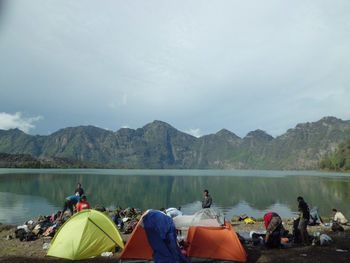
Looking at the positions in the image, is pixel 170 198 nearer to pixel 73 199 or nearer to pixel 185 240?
pixel 73 199

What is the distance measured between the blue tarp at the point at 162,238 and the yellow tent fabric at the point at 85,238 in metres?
Result: 3.07

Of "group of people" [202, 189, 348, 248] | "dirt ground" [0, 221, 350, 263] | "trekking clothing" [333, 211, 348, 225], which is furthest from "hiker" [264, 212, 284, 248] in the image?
"trekking clothing" [333, 211, 348, 225]

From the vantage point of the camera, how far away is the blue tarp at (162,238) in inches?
517

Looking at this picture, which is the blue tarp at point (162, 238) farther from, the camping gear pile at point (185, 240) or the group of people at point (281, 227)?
the group of people at point (281, 227)

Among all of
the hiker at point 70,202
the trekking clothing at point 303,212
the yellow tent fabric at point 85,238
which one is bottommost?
the yellow tent fabric at point 85,238

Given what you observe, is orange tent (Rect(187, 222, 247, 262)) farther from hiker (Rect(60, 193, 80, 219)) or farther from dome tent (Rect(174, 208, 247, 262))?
hiker (Rect(60, 193, 80, 219))

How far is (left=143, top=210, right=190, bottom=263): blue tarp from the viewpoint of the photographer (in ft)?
43.1

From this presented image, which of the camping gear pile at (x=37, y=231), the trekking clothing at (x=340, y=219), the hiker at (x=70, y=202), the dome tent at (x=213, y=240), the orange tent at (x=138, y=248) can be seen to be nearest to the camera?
the orange tent at (x=138, y=248)

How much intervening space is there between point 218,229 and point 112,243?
15.5 ft

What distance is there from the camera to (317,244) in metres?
16.8

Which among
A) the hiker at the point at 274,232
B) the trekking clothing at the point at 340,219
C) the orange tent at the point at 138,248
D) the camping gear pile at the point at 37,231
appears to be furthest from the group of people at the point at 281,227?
the camping gear pile at the point at 37,231

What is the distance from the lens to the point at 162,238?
43.6ft

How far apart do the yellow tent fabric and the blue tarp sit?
3.07 m

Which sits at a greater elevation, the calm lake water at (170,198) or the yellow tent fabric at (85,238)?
the yellow tent fabric at (85,238)
